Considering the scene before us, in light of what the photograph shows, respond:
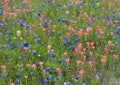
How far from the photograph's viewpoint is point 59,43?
5.01 metres

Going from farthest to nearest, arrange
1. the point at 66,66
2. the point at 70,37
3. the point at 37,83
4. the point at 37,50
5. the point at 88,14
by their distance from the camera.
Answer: the point at 88,14
the point at 70,37
the point at 37,50
the point at 66,66
the point at 37,83

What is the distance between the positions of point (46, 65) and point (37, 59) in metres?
0.21

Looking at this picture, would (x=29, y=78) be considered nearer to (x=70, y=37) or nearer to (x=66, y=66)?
(x=66, y=66)

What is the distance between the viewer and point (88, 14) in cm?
594

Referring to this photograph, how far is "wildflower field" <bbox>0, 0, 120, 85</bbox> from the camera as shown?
4.30m

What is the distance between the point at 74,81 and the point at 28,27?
56.9 inches

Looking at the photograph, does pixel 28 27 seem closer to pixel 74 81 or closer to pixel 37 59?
pixel 37 59

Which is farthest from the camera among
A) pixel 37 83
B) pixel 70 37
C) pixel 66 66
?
pixel 70 37

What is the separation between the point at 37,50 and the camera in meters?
4.74

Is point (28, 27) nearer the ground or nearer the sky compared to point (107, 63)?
nearer the sky

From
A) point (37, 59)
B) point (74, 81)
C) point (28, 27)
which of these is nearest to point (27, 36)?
point (28, 27)

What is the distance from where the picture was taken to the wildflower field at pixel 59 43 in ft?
14.1

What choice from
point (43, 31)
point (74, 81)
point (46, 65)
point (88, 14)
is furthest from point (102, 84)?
point (88, 14)

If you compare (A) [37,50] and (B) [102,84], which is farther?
(A) [37,50]
